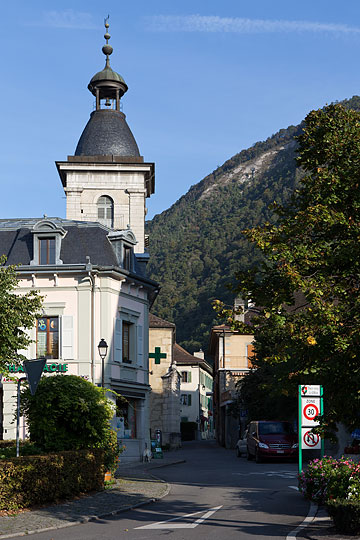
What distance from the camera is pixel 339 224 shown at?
12875mm

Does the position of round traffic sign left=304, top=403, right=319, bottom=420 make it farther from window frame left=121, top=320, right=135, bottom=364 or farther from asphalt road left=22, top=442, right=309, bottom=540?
window frame left=121, top=320, right=135, bottom=364

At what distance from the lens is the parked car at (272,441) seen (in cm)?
3106

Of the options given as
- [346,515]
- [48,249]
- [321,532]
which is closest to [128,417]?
[48,249]

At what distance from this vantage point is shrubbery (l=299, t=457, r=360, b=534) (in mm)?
11105

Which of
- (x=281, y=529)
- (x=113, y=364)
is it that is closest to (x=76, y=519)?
(x=281, y=529)

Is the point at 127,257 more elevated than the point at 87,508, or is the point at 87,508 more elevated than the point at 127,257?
the point at 127,257

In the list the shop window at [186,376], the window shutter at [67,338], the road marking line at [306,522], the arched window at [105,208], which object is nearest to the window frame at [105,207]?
the arched window at [105,208]

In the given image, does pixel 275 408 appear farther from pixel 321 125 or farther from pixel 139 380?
pixel 321 125

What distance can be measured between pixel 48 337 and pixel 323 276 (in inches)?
819

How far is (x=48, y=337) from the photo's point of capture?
31.7 meters

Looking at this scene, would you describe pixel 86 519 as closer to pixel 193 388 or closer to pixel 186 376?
pixel 186 376

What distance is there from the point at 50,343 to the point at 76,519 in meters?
18.3

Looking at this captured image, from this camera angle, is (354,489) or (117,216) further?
(117,216)

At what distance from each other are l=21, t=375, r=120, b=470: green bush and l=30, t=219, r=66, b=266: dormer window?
42.7 feet
